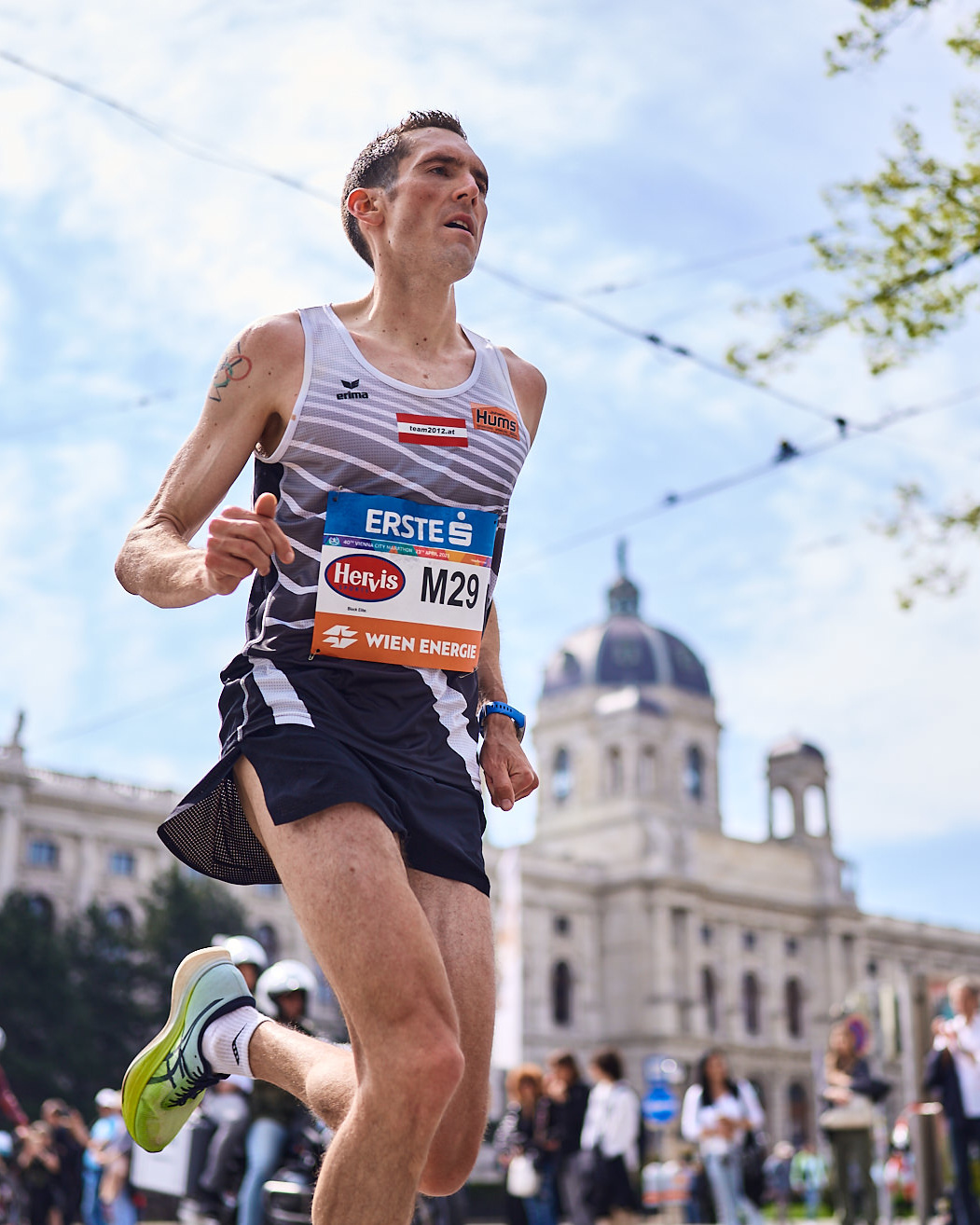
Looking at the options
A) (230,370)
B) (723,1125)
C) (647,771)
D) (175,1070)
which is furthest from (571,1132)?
(647,771)

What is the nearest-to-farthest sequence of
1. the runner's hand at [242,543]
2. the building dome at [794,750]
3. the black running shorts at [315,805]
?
1. the runner's hand at [242,543]
2. the black running shorts at [315,805]
3. the building dome at [794,750]

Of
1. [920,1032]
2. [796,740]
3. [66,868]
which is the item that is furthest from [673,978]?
[920,1032]

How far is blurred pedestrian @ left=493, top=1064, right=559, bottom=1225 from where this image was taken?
32.2 ft

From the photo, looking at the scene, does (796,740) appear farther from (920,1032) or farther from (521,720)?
(521,720)

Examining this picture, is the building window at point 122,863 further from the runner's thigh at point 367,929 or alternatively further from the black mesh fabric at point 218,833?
the runner's thigh at point 367,929

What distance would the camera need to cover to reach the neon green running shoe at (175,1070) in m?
2.68

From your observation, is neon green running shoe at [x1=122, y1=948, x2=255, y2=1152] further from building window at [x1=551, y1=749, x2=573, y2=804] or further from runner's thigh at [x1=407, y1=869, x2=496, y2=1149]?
building window at [x1=551, y1=749, x2=573, y2=804]

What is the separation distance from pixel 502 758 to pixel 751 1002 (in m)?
71.3

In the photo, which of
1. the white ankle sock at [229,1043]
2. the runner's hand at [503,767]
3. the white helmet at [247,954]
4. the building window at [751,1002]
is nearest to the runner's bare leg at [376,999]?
the white ankle sock at [229,1043]

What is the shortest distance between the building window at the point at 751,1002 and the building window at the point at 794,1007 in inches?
73.8

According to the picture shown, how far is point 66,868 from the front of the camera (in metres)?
53.2

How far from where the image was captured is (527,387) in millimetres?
3057

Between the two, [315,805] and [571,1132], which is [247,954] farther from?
[315,805]

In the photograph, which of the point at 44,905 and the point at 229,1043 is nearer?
the point at 229,1043
